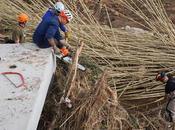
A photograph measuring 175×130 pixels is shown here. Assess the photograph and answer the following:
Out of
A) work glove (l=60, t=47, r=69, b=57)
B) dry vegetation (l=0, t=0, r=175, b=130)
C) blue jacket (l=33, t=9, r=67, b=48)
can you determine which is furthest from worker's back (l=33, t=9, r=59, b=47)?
dry vegetation (l=0, t=0, r=175, b=130)

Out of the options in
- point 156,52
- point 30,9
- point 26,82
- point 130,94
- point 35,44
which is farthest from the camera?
point 30,9

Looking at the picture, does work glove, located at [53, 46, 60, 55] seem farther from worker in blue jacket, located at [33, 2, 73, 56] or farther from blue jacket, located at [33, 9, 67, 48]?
blue jacket, located at [33, 9, 67, 48]

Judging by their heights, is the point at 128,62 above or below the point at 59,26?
below

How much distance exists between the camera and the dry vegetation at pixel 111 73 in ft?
23.6

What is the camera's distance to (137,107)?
8.45 metres

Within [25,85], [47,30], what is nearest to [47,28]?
[47,30]

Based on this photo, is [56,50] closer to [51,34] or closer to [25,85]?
[51,34]

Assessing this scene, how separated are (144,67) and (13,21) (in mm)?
2660

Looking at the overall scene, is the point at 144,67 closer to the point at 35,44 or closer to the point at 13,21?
the point at 35,44

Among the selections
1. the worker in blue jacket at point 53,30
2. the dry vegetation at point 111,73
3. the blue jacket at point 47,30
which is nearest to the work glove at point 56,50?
the worker in blue jacket at point 53,30

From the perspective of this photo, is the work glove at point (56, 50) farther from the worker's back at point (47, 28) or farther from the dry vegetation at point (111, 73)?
the dry vegetation at point (111, 73)

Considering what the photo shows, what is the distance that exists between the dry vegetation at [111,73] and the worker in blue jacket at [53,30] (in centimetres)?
45

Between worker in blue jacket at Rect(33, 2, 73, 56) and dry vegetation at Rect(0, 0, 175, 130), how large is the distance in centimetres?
45

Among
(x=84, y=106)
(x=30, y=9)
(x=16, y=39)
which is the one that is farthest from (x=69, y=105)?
(x=30, y=9)
